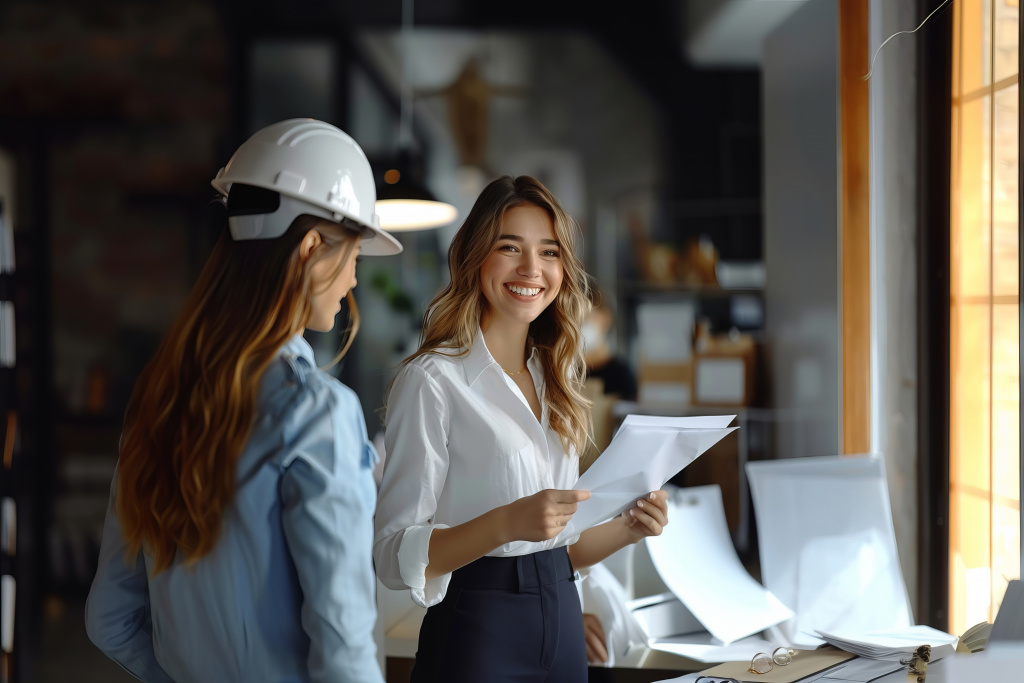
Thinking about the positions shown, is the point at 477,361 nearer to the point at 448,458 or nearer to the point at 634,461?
the point at 448,458

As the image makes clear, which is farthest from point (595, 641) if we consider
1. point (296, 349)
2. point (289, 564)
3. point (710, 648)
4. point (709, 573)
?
point (296, 349)

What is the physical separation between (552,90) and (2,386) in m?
3.15

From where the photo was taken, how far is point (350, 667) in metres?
0.93

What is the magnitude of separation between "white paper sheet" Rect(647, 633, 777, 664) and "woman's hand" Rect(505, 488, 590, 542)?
3.00 ft

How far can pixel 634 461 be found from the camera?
139 centimetres

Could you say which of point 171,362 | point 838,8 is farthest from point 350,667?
point 838,8

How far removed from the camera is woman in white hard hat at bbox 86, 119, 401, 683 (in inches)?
36.7

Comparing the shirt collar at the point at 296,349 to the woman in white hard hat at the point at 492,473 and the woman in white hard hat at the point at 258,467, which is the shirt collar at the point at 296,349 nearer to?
the woman in white hard hat at the point at 258,467

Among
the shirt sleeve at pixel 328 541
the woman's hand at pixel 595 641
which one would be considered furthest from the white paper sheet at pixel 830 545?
the shirt sleeve at pixel 328 541

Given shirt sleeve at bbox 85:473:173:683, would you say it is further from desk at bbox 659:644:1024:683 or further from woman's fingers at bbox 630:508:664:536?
desk at bbox 659:644:1024:683

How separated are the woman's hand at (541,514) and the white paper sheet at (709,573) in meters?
1.01

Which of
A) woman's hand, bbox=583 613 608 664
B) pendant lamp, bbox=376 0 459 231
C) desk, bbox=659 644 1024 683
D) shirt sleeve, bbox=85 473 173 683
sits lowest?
woman's hand, bbox=583 613 608 664

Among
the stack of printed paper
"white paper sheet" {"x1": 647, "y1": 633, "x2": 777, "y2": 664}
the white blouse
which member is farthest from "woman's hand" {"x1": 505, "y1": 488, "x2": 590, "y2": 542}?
"white paper sheet" {"x1": 647, "y1": 633, "x2": 777, "y2": 664}

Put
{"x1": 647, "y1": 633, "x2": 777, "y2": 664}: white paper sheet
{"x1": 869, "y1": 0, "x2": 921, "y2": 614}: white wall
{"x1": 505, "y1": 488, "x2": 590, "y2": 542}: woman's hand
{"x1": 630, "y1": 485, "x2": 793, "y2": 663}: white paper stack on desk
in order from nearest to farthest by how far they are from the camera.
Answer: {"x1": 505, "y1": 488, "x2": 590, "y2": 542}: woman's hand → {"x1": 647, "y1": 633, "x2": 777, "y2": 664}: white paper sheet → {"x1": 630, "y1": 485, "x2": 793, "y2": 663}: white paper stack on desk → {"x1": 869, "y1": 0, "x2": 921, "y2": 614}: white wall
